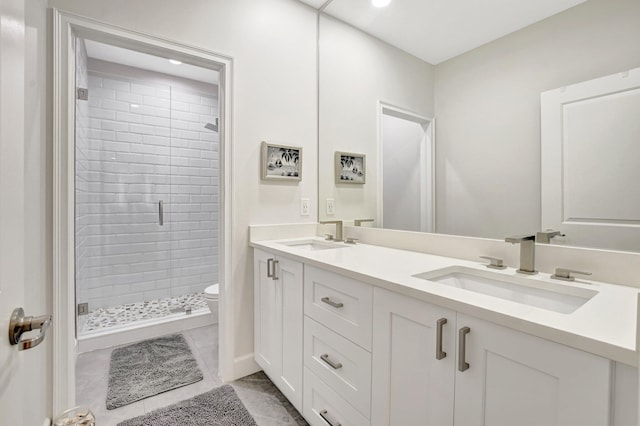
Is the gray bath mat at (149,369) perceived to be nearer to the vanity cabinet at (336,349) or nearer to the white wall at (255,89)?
the white wall at (255,89)

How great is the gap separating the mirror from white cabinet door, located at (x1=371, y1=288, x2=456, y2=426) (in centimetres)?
63

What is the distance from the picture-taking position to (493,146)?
4.15 feet

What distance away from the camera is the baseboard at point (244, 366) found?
1.88 m

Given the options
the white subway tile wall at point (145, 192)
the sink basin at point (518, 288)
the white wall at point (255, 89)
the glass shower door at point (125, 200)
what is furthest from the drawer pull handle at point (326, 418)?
the white subway tile wall at point (145, 192)

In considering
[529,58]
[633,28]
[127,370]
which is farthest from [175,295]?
[633,28]

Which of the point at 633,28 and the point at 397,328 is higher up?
the point at 633,28

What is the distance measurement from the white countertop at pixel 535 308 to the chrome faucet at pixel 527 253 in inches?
1.5

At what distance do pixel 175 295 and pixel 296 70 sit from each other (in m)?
2.60

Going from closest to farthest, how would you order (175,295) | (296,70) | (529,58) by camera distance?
(529,58), (296,70), (175,295)

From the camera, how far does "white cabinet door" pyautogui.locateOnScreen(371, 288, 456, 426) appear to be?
0.81 m

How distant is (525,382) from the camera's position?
2.15ft

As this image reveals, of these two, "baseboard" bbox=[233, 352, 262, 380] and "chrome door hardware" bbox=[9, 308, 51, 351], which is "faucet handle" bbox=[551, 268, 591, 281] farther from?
"baseboard" bbox=[233, 352, 262, 380]

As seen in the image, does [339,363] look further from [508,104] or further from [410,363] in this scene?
[508,104]

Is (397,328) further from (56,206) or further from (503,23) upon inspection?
(56,206)
